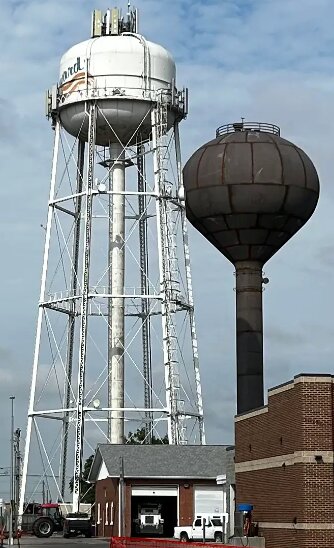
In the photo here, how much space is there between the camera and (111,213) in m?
65.4

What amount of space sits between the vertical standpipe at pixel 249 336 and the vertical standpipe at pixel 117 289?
605 inches

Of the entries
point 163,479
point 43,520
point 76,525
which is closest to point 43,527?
point 43,520

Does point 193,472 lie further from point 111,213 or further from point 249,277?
point 249,277

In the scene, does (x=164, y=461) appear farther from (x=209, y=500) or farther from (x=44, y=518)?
(x=44, y=518)

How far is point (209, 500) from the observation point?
6444 cm

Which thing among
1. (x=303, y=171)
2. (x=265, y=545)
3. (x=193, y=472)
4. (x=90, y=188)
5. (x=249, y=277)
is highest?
(x=90, y=188)

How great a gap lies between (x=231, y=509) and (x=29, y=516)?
18804mm

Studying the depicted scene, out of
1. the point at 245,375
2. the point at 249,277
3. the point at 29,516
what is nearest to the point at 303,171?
the point at 249,277

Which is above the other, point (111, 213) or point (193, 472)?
point (111, 213)

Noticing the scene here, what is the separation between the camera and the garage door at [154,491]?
64.4 meters

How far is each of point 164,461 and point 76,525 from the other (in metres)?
5.48

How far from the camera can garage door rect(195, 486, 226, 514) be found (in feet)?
210

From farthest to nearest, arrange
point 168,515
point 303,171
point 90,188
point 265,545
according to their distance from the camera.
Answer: point 168,515 → point 90,188 → point 303,171 → point 265,545

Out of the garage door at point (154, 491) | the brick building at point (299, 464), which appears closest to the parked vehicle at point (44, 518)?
the garage door at point (154, 491)
